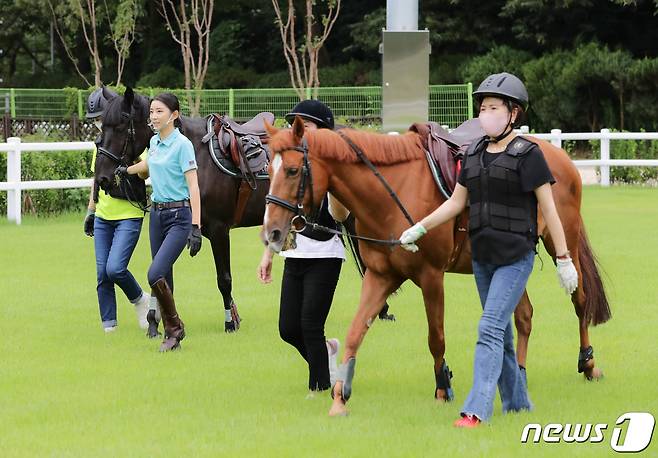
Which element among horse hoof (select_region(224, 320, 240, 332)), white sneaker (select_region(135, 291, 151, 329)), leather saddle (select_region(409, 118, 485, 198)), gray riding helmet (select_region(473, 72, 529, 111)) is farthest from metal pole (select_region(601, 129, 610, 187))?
gray riding helmet (select_region(473, 72, 529, 111))

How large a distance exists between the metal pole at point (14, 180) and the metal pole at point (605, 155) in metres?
11.8

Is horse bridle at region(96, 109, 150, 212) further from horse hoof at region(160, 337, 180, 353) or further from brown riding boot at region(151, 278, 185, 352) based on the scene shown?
horse hoof at region(160, 337, 180, 353)

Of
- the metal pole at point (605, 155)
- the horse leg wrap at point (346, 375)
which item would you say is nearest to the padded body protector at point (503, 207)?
the horse leg wrap at point (346, 375)

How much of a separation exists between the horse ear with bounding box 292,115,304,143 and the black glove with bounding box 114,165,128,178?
3191mm

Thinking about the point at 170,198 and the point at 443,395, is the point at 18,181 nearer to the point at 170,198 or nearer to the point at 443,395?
the point at 170,198

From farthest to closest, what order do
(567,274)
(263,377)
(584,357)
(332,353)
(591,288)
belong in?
1. (591,288)
2. (263,377)
3. (584,357)
4. (332,353)
5. (567,274)

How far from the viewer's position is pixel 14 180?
60.5 feet

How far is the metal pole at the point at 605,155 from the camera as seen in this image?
2470 centimetres

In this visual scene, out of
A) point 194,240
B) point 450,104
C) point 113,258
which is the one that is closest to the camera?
point 194,240

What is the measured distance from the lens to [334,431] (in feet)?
22.2

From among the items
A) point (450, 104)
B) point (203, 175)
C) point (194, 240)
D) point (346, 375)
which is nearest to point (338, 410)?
point (346, 375)

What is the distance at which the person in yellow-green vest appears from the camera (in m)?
10.0

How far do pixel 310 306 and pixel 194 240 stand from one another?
78.0 inches

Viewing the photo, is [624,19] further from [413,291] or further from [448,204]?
[448,204]
